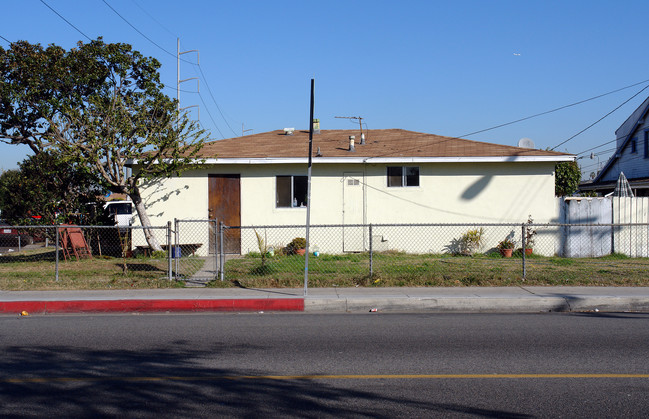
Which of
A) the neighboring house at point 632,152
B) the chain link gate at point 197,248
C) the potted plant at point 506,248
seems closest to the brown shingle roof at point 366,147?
the chain link gate at point 197,248

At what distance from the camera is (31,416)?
4.90m

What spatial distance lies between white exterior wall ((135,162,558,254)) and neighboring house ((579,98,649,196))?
12.1 m

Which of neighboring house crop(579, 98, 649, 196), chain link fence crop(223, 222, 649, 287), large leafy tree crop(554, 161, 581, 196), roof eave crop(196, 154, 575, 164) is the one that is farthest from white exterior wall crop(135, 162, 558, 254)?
large leafy tree crop(554, 161, 581, 196)

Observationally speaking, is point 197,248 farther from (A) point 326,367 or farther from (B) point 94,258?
(A) point 326,367

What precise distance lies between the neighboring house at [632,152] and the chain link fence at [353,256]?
12425mm

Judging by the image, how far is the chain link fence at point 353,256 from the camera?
495 inches

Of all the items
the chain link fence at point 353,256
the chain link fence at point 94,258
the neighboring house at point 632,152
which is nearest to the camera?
the chain link fence at point 353,256

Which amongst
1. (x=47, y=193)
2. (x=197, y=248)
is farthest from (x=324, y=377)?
(x=47, y=193)

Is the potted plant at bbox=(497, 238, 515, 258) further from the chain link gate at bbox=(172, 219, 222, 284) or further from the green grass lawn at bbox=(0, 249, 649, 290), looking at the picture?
the chain link gate at bbox=(172, 219, 222, 284)

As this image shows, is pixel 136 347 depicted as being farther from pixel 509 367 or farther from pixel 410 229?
pixel 410 229

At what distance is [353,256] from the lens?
16.2 metres

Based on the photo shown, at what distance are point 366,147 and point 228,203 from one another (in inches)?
200

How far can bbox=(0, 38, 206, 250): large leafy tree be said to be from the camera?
15711mm

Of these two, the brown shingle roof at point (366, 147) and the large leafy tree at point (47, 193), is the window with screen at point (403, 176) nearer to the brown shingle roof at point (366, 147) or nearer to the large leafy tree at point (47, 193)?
the brown shingle roof at point (366, 147)
